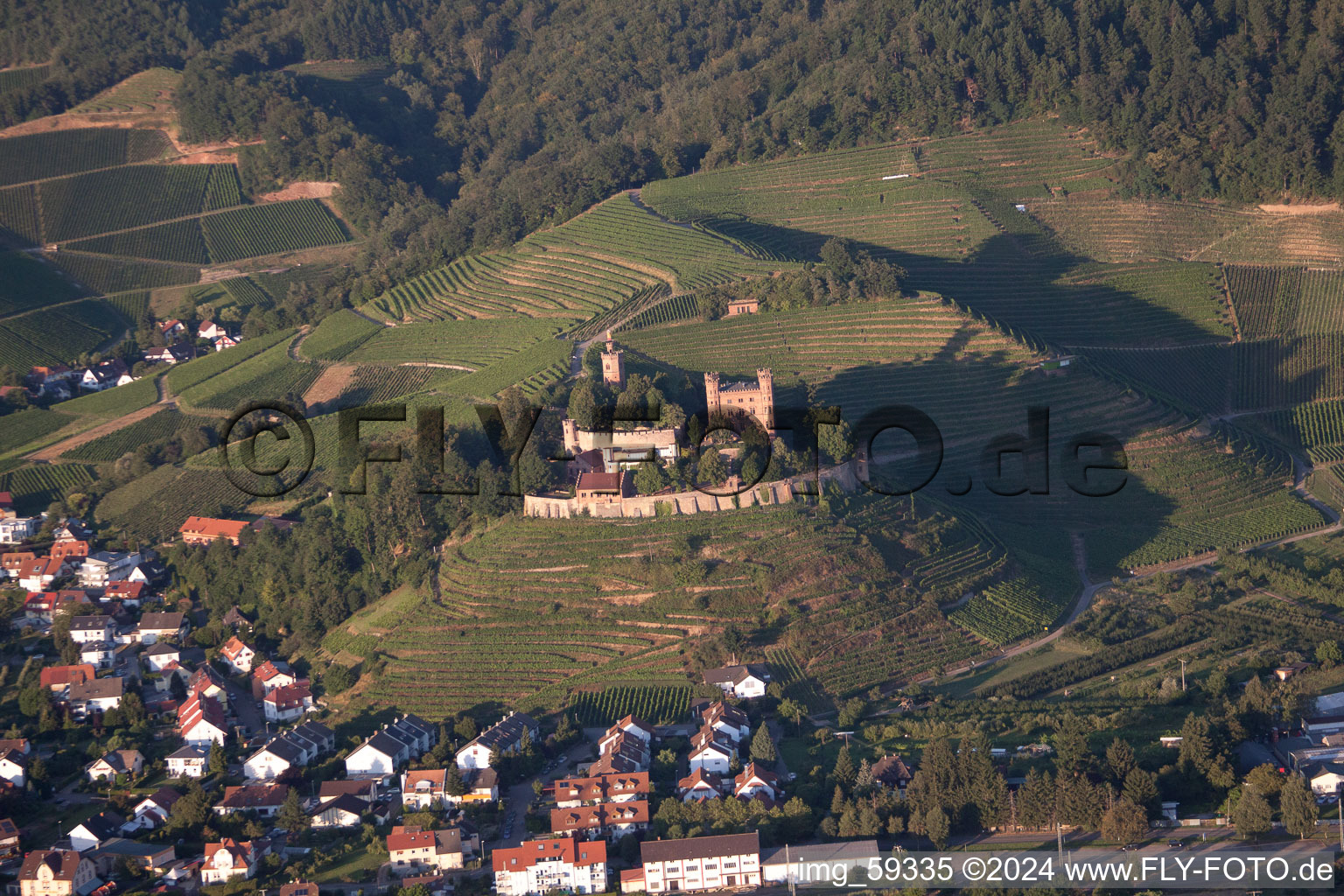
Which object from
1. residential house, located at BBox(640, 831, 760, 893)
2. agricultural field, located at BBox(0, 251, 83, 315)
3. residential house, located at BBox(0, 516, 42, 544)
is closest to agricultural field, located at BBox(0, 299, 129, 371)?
agricultural field, located at BBox(0, 251, 83, 315)

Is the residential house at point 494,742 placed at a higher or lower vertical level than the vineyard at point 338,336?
lower

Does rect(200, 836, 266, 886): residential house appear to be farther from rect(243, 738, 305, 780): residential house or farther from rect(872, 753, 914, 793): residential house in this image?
rect(872, 753, 914, 793): residential house

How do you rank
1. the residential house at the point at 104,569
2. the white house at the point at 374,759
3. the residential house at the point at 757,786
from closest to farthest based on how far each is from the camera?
the residential house at the point at 757,786, the white house at the point at 374,759, the residential house at the point at 104,569

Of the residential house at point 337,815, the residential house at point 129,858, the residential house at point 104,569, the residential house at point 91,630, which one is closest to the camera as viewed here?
the residential house at point 129,858

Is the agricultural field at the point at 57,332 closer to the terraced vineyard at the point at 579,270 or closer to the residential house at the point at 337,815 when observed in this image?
the terraced vineyard at the point at 579,270

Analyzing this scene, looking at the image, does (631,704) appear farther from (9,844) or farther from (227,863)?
(9,844)

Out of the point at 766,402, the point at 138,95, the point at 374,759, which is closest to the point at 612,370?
the point at 766,402

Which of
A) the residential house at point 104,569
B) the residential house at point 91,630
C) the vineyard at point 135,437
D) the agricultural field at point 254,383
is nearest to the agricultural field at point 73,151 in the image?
the agricultural field at point 254,383
